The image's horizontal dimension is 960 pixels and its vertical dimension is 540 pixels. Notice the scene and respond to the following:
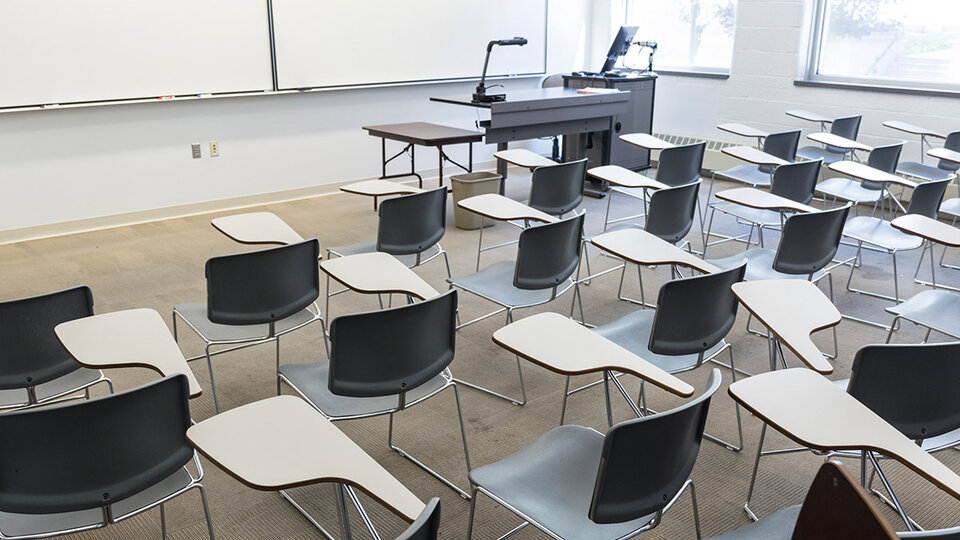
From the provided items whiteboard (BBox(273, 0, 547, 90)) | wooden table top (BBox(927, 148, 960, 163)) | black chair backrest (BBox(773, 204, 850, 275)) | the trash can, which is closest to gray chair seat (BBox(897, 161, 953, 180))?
wooden table top (BBox(927, 148, 960, 163))

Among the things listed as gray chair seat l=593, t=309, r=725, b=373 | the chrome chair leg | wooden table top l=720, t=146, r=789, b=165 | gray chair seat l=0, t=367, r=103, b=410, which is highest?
wooden table top l=720, t=146, r=789, b=165

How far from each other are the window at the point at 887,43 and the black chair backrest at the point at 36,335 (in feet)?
23.6

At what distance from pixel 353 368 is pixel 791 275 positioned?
2.60 m

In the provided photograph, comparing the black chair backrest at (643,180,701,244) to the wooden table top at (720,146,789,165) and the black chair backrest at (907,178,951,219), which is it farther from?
the black chair backrest at (907,178,951,219)

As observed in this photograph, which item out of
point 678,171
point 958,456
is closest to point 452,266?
point 678,171

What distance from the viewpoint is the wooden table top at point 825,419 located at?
6.30 ft

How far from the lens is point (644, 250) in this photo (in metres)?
3.49

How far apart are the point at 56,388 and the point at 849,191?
5138 mm

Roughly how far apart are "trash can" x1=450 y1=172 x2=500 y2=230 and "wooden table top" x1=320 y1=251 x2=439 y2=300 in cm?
299

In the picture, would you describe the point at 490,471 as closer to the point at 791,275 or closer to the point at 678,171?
the point at 791,275

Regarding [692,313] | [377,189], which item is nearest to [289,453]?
[692,313]

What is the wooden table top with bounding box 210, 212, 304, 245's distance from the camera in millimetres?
3664

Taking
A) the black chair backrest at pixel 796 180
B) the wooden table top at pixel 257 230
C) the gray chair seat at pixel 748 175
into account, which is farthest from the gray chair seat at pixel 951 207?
the wooden table top at pixel 257 230

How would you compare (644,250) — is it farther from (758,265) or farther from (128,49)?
(128,49)
